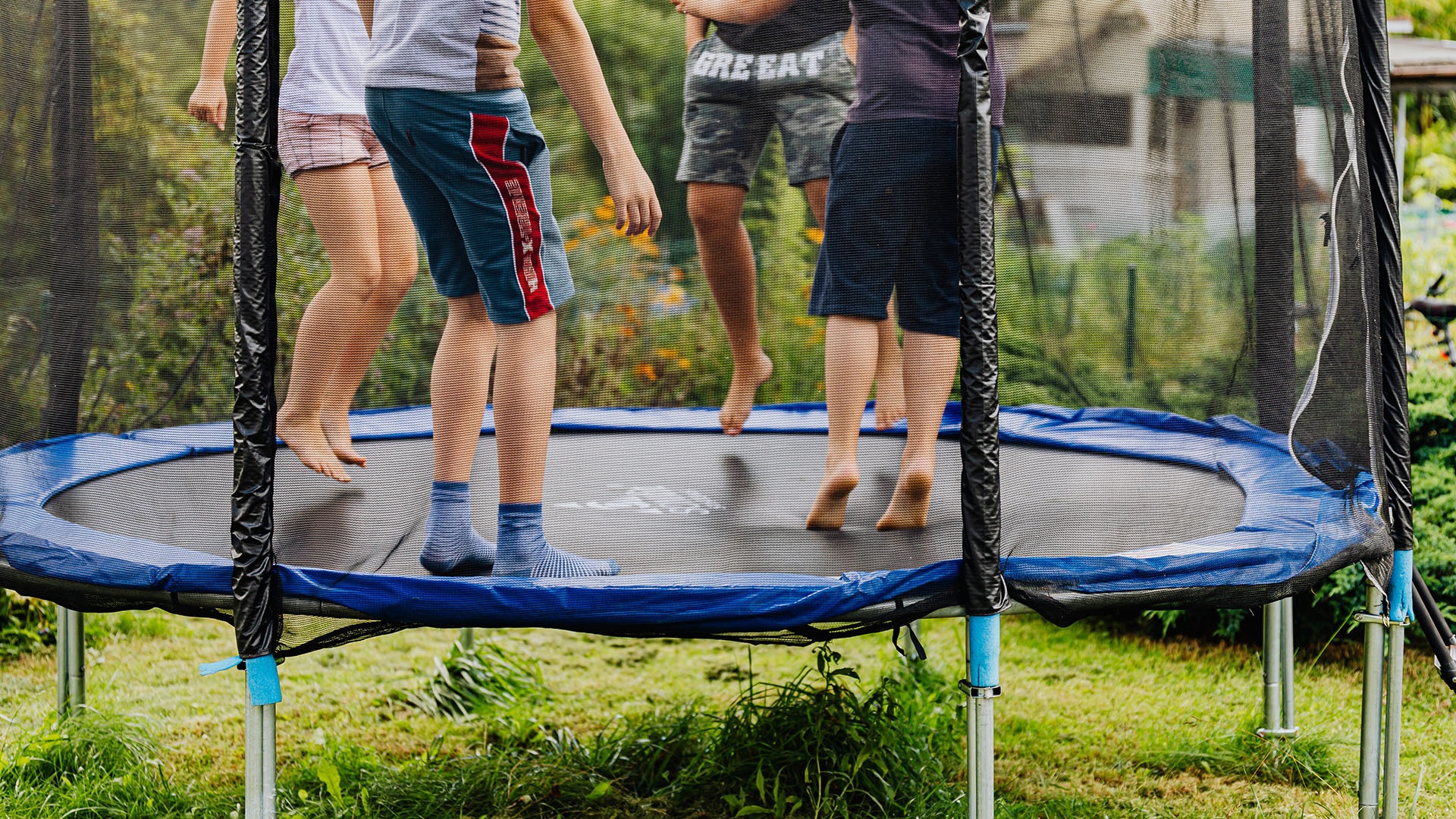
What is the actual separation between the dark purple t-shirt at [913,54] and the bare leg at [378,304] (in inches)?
27.6

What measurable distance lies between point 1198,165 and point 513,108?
933mm

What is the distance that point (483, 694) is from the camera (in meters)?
2.56

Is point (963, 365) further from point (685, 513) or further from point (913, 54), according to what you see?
point (685, 513)

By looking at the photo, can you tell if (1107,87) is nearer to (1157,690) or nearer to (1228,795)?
(1228,795)

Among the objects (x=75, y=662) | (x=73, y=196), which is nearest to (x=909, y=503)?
(x=73, y=196)

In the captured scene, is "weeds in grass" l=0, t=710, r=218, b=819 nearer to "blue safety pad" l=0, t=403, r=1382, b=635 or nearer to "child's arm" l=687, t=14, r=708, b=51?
"blue safety pad" l=0, t=403, r=1382, b=635

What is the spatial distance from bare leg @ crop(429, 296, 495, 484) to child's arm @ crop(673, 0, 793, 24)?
0.55 m

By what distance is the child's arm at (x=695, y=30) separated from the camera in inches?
71.8

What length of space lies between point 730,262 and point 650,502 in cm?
50

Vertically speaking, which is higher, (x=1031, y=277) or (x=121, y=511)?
(x=1031, y=277)

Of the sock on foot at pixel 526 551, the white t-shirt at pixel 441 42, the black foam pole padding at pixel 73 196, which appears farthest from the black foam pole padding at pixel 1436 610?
the black foam pole padding at pixel 73 196

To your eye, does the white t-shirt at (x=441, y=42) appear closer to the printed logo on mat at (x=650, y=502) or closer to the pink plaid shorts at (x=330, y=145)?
the pink plaid shorts at (x=330, y=145)

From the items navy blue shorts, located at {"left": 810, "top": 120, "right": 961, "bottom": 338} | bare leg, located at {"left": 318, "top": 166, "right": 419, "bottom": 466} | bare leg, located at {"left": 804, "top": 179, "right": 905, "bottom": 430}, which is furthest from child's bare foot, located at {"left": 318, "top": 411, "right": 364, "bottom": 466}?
bare leg, located at {"left": 804, "top": 179, "right": 905, "bottom": 430}

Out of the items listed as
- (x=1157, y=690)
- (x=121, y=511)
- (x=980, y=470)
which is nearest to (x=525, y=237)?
(x=980, y=470)
